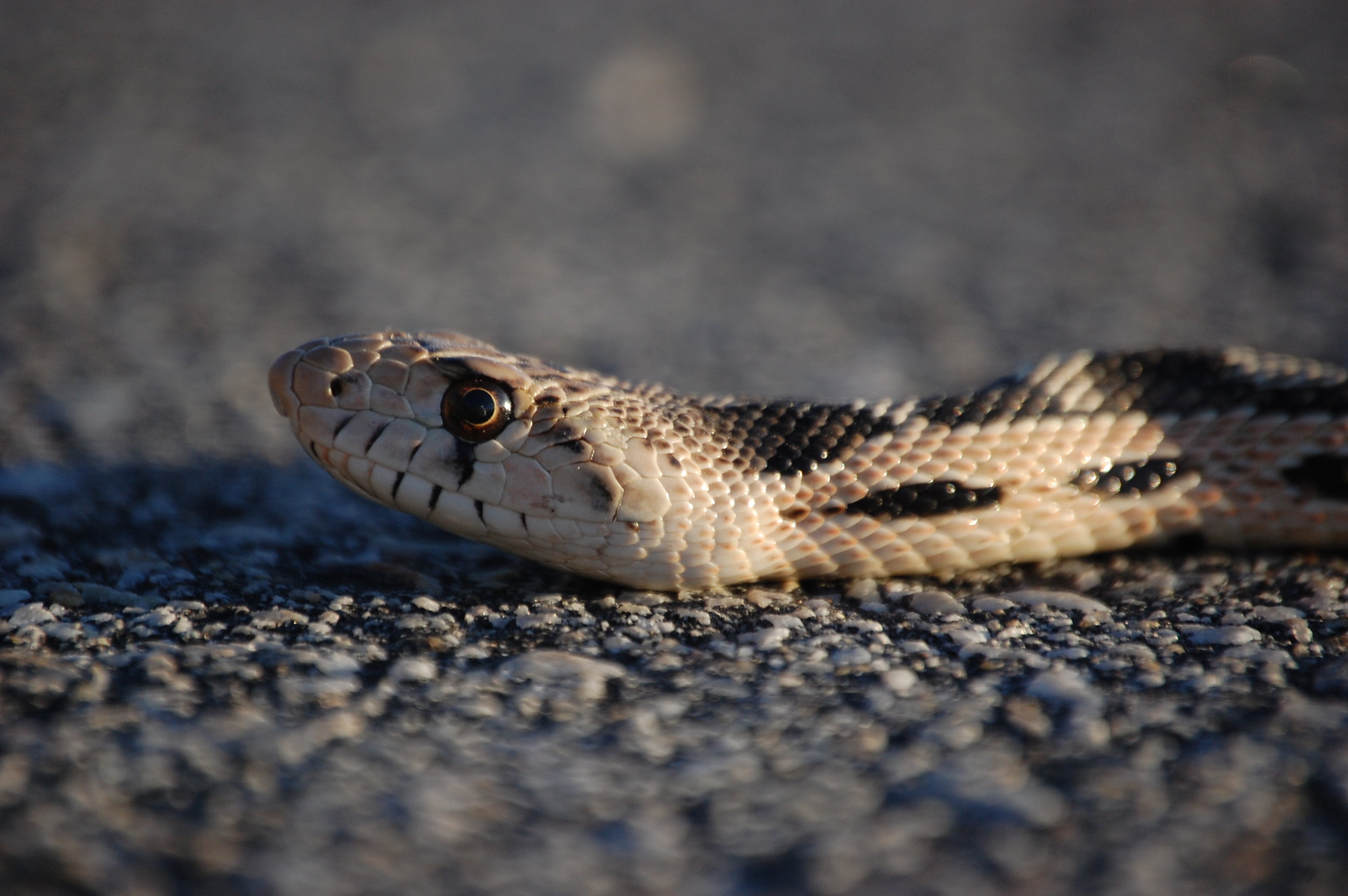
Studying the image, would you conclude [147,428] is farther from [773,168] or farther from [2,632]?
[773,168]

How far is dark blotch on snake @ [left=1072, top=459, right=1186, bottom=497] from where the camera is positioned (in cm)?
306

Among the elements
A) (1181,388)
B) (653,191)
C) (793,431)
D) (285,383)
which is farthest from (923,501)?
(653,191)

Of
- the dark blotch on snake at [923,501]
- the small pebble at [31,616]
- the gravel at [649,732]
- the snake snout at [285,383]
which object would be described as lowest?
the gravel at [649,732]

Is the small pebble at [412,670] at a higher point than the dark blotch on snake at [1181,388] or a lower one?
lower

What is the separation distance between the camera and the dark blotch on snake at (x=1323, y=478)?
3064 mm

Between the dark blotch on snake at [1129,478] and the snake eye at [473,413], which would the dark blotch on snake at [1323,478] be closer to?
the dark blotch on snake at [1129,478]

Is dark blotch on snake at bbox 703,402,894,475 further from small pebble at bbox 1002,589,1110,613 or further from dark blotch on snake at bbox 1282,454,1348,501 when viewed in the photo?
dark blotch on snake at bbox 1282,454,1348,501

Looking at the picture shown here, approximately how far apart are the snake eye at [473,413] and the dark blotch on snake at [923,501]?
1048mm

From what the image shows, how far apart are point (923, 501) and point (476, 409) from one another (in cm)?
133

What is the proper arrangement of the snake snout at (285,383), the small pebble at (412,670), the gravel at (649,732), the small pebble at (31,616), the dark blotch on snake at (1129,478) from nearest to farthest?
the gravel at (649,732) < the small pebble at (412,670) < the small pebble at (31,616) < the snake snout at (285,383) < the dark blotch on snake at (1129,478)

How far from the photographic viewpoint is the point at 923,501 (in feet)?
9.62

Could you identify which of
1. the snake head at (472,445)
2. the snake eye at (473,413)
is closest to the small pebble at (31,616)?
the snake head at (472,445)

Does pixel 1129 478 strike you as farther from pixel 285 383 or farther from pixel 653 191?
pixel 653 191

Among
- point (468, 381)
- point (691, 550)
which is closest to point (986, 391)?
point (691, 550)
